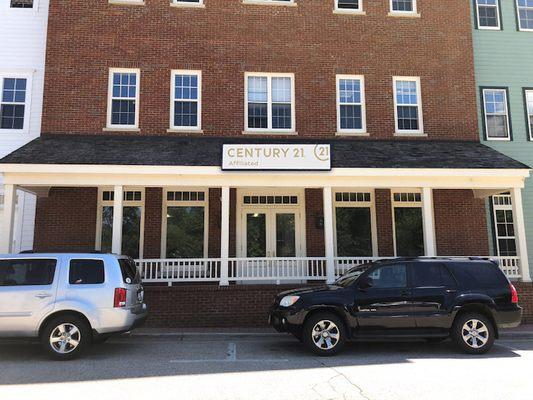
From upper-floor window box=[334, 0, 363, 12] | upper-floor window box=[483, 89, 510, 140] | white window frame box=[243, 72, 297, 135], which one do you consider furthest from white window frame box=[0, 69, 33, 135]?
upper-floor window box=[483, 89, 510, 140]

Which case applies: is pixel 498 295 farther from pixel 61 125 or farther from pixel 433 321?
pixel 61 125

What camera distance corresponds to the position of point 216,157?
42.0 feet

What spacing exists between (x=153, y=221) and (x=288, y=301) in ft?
21.5

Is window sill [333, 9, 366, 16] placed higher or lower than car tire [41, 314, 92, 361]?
higher

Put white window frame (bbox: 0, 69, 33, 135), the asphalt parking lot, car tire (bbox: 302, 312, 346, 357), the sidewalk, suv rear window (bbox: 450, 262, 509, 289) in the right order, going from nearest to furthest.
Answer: the asphalt parking lot
car tire (bbox: 302, 312, 346, 357)
suv rear window (bbox: 450, 262, 509, 289)
the sidewalk
white window frame (bbox: 0, 69, 33, 135)

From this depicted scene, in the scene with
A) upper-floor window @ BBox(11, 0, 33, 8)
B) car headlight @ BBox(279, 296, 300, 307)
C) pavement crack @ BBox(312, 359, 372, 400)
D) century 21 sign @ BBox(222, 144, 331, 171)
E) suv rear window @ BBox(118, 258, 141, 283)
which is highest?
upper-floor window @ BBox(11, 0, 33, 8)

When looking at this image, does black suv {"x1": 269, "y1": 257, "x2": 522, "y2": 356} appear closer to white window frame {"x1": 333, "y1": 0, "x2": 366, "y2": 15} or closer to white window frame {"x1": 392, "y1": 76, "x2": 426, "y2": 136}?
white window frame {"x1": 392, "y1": 76, "x2": 426, "y2": 136}

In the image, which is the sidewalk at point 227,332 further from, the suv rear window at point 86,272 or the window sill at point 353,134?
the window sill at point 353,134

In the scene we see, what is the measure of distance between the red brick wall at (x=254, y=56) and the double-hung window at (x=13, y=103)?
116cm

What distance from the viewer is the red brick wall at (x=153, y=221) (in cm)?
1399

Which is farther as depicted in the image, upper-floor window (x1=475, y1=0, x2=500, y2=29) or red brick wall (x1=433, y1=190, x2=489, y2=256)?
upper-floor window (x1=475, y1=0, x2=500, y2=29)

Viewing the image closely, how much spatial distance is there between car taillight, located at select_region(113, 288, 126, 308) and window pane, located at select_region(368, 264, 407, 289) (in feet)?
15.0

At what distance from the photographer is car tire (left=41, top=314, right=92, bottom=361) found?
812 centimetres

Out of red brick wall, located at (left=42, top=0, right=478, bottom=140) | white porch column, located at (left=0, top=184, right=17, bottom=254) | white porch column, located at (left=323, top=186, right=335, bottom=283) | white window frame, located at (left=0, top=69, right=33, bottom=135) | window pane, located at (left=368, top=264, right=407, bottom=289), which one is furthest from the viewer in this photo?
white window frame, located at (left=0, top=69, right=33, bottom=135)
